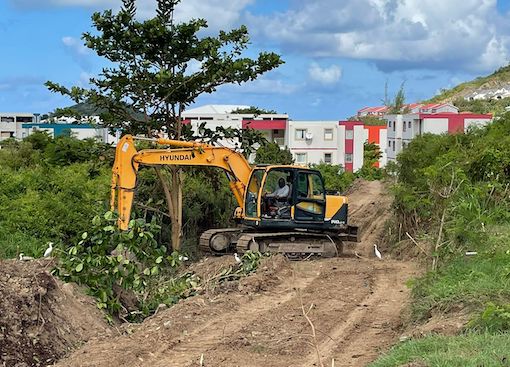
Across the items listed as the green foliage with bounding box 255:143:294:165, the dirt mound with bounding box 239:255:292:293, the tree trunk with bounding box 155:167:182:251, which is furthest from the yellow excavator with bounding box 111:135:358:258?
the green foliage with bounding box 255:143:294:165

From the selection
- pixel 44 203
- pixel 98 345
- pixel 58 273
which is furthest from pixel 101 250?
pixel 44 203

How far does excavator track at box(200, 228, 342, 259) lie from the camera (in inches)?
844

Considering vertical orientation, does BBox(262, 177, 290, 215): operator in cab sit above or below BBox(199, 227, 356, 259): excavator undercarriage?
above

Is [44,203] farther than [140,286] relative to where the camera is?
Yes

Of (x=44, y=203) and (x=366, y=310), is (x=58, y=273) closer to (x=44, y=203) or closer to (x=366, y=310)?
(x=366, y=310)

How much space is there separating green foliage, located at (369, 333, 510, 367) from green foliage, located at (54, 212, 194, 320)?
5.12 m

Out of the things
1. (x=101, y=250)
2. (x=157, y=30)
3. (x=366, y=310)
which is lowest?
(x=366, y=310)

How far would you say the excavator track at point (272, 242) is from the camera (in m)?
21.4

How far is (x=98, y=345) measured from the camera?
10484 millimetres

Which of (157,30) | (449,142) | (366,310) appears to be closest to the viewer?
(366,310)

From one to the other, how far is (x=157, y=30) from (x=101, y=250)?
12.9 metres

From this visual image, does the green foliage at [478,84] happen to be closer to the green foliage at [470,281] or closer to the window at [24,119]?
the window at [24,119]

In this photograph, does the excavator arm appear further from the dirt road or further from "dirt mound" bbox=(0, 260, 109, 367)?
"dirt mound" bbox=(0, 260, 109, 367)

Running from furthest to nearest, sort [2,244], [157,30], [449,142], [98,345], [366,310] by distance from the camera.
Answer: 1. [449,142]
2. [157,30]
3. [2,244]
4. [366,310]
5. [98,345]
